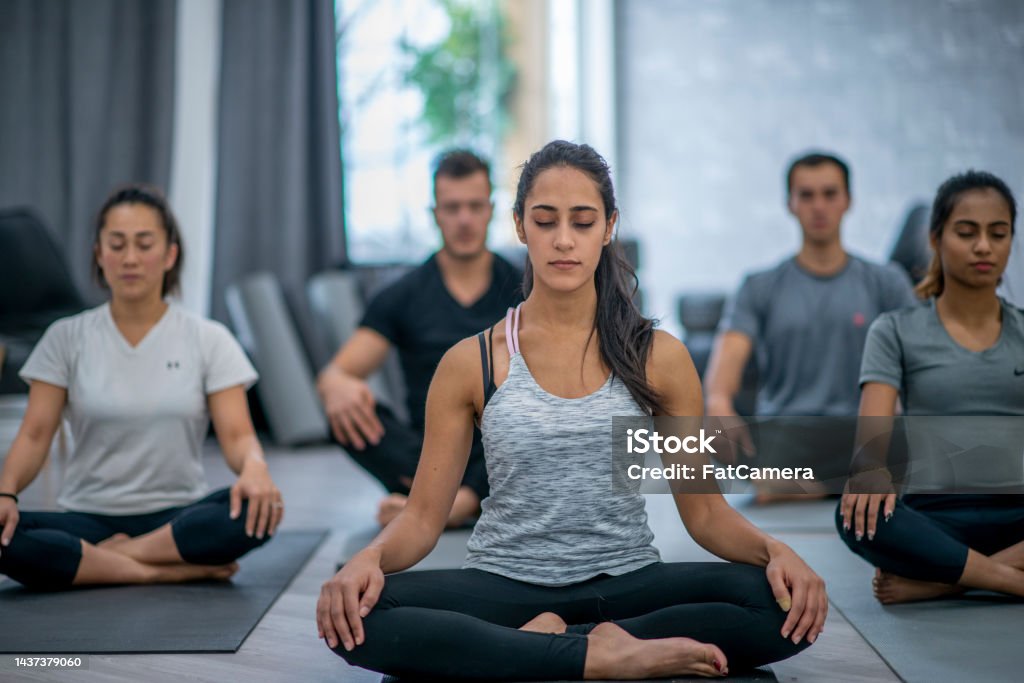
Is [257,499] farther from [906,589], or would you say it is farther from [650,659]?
[906,589]

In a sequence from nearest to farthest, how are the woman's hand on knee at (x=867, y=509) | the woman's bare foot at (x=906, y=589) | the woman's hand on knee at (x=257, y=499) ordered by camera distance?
the woman's hand on knee at (x=867, y=509) → the woman's bare foot at (x=906, y=589) → the woman's hand on knee at (x=257, y=499)

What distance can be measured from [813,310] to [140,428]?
186 centimetres

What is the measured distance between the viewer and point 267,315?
487 centimetres

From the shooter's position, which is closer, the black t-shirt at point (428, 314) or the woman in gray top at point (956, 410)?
the woman in gray top at point (956, 410)

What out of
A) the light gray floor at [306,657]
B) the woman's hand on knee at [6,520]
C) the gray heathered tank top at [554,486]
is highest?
the gray heathered tank top at [554,486]

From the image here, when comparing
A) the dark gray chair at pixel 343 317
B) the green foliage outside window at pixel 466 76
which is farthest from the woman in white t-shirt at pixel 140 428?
the green foliage outside window at pixel 466 76

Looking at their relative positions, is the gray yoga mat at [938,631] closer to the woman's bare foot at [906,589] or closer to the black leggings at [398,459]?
the woman's bare foot at [906,589]

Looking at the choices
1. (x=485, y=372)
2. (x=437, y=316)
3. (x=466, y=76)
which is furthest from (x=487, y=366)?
(x=466, y=76)

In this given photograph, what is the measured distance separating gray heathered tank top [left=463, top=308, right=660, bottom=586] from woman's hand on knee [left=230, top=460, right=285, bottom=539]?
68 cm

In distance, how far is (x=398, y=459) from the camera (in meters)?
2.96

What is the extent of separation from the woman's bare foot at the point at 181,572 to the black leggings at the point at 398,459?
0.60 m

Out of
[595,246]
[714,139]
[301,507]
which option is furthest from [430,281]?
[714,139]

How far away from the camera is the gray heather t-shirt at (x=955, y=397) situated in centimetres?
220

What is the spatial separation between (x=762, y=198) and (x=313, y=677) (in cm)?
413
